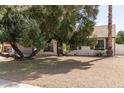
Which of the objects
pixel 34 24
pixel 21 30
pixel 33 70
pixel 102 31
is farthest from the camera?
pixel 102 31

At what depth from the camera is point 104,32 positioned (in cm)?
3619

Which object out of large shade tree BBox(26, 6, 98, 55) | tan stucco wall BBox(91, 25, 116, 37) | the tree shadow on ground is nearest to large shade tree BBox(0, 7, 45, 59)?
large shade tree BBox(26, 6, 98, 55)

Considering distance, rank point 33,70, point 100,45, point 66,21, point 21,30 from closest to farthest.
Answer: point 33,70, point 21,30, point 66,21, point 100,45

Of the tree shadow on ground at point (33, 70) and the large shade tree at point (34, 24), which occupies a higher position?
the large shade tree at point (34, 24)

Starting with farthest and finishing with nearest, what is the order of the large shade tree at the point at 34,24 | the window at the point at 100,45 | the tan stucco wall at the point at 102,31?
the tan stucco wall at the point at 102,31 < the window at the point at 100,45 < the large shade tree at the point at 34,24

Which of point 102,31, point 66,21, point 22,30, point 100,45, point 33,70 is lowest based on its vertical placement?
point 33,70

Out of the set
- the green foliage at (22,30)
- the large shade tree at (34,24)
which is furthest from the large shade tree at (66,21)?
the green foliage at (22,30)

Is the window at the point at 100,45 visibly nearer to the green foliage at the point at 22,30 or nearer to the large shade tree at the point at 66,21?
the large shade tree at the point at 66,21

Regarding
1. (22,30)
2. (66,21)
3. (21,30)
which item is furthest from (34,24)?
(66,21)

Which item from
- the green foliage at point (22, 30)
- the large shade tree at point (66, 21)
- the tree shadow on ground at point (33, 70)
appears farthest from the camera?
the green foliage at point (22, 30)

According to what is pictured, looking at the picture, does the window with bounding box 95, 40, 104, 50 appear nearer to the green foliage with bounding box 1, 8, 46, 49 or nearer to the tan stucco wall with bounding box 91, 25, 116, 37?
the tan stucco wall with bounding box 91, 25, 116, 37

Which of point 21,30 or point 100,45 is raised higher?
point 21,30

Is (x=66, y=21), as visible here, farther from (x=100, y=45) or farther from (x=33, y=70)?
(x=100, y=45)

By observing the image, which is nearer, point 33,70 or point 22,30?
point 33,70
